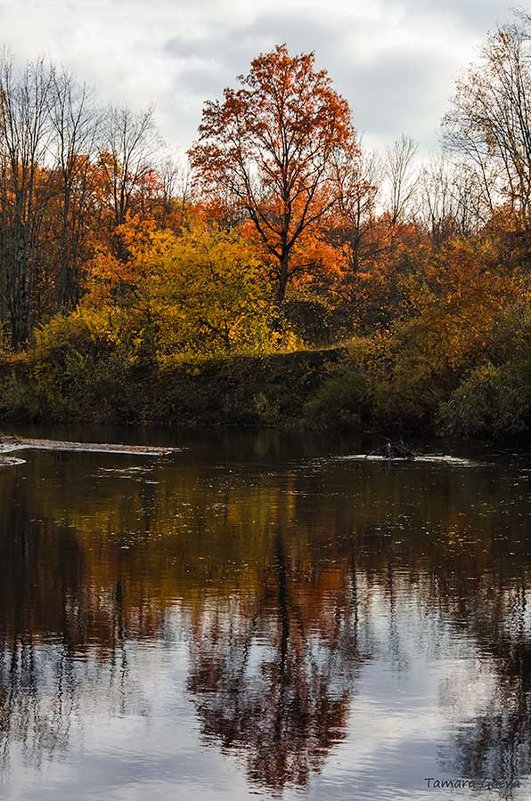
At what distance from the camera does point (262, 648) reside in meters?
10.9

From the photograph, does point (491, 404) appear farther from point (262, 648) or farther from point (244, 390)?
point (262, 648)

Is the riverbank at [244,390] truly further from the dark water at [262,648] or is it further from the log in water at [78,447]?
the dark water at [262,648]

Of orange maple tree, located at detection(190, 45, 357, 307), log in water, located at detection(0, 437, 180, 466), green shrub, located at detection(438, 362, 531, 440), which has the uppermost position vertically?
orange maple tree, located at detection(190, 45, 357, 307)

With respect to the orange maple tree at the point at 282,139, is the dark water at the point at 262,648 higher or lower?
lower

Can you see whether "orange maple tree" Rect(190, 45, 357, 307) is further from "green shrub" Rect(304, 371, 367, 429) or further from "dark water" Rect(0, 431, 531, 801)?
"dark water" Rect(0, 431, 531, 801)

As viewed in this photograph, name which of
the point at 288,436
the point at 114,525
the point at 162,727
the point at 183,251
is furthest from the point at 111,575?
the point at 183,251

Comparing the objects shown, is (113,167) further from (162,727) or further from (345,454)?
(162,727)

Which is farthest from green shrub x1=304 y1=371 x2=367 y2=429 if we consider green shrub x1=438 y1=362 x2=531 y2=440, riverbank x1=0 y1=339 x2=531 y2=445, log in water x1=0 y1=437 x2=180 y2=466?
log in water x1=0 y1=437 x2=180 y2=466

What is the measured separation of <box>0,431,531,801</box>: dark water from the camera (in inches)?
309

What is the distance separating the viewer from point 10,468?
2758 cm

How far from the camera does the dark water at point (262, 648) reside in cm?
784

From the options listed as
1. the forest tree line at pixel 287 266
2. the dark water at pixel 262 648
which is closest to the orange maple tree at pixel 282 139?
the forest tree line at pixel 287 266

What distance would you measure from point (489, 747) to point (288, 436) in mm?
32931

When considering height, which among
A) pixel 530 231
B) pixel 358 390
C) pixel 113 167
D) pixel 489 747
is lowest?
pixel 489 747
